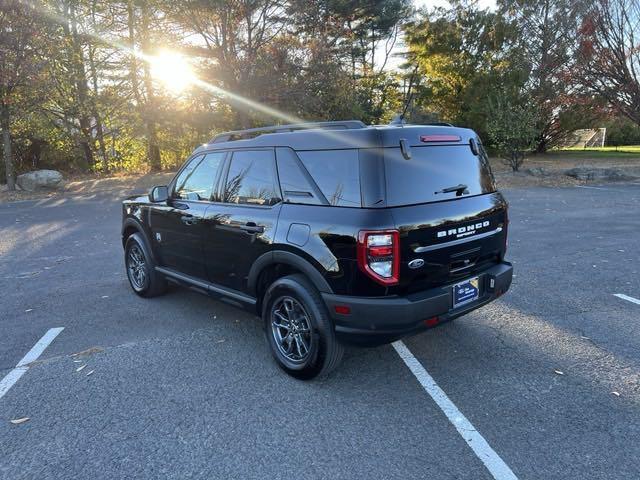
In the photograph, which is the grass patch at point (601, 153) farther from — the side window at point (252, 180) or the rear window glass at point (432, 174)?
the side window at point (252, 180)

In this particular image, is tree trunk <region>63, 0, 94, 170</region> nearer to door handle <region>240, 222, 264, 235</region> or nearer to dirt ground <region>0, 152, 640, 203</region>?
dirt ground <region>0, 152, 640, 203</region>

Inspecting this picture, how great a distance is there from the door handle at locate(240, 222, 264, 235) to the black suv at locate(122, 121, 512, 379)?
0.04 feet

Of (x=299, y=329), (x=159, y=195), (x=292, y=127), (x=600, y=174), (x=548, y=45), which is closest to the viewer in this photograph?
(x=299, y=329)

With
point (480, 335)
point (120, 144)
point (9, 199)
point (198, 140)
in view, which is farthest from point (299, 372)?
point (120, 144)

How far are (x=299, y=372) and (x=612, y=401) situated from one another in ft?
7.03

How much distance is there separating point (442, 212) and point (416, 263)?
0.45 meters

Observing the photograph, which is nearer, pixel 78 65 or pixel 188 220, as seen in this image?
pixel 188 220

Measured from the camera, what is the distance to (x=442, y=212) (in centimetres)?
312

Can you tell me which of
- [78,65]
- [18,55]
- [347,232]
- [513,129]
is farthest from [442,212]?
[78,65]

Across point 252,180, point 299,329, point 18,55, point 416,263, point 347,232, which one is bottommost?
point 299,329

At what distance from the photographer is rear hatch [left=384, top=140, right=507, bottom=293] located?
2.93 m

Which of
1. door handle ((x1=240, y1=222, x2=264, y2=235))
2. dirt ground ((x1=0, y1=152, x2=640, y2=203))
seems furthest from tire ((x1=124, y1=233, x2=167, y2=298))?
dirt ground ((x1=0, y1=152, x2=640, y2=203))

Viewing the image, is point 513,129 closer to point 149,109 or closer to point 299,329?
point 149,109

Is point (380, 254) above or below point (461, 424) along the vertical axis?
above
